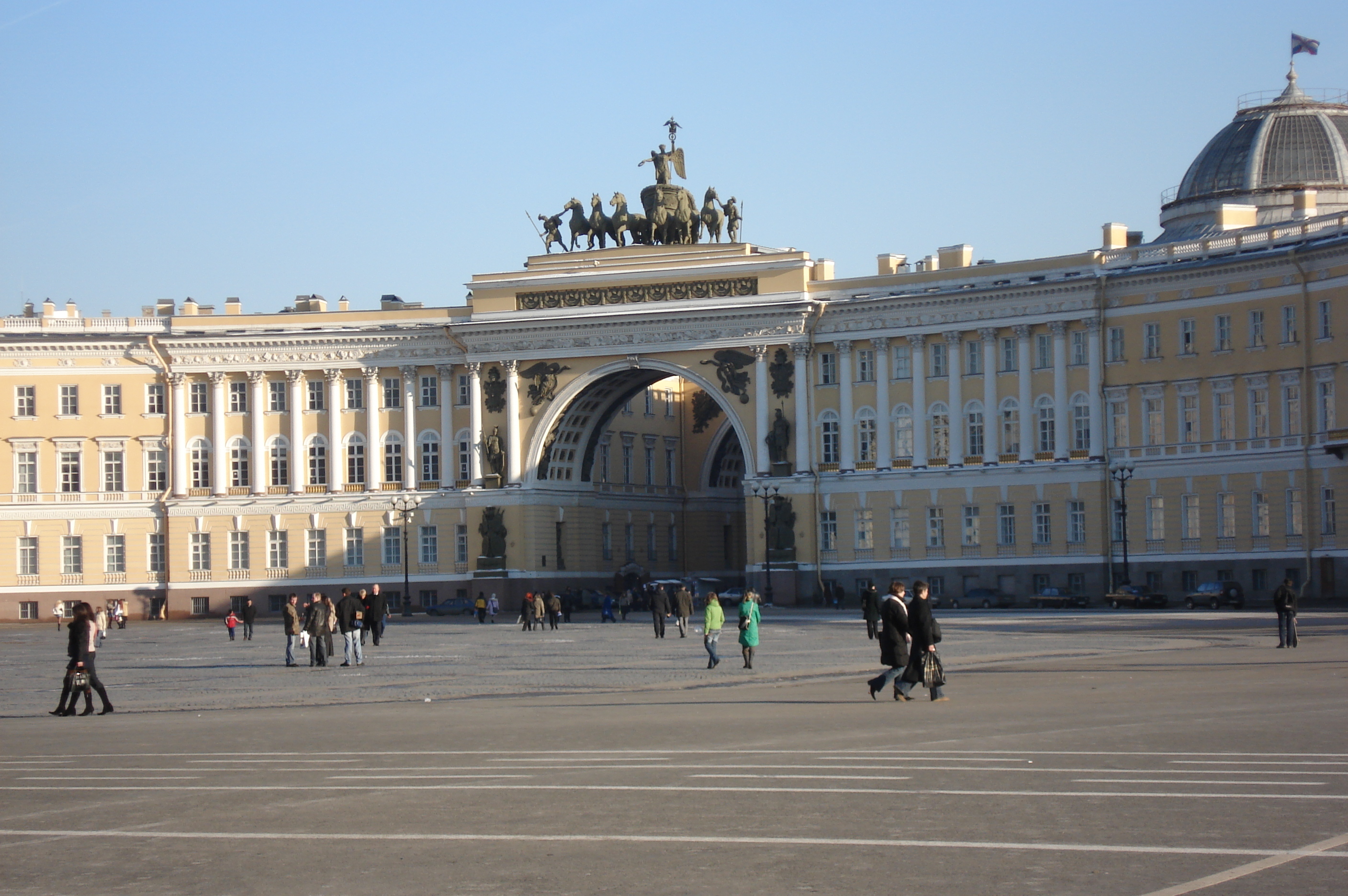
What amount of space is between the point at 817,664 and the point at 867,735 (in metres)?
17.2

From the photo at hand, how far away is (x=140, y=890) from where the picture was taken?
12039mm

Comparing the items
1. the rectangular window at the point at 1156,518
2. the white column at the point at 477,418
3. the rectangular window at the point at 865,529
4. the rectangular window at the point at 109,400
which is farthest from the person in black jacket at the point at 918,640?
the rectangular window at the point at 109,400

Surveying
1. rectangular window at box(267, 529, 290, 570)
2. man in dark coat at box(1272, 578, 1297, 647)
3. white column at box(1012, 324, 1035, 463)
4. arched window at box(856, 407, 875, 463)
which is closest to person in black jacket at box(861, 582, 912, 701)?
man in dark coat at box(1272, 578, 1297, 647)

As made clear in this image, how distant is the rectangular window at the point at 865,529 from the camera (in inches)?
3273

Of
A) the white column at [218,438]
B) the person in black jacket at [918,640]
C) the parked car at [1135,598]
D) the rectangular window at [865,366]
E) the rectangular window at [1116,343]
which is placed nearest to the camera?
the person in black jacket at [918,640]

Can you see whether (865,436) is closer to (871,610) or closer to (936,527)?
(936,527)

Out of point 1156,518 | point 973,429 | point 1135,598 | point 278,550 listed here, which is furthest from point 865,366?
point 278,550

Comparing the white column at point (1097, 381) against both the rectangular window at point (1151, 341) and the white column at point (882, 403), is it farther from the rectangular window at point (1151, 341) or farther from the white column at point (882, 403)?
the white column at point (882, 403)

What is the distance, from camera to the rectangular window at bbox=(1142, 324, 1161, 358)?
77.0 metres

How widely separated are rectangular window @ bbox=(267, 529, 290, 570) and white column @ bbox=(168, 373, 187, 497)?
4.64 meters

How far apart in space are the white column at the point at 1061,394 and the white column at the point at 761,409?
12.7 m

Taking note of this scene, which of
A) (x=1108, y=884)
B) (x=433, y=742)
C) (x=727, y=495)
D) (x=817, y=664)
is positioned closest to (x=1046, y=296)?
(x=727, y=495)

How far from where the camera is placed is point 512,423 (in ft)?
290

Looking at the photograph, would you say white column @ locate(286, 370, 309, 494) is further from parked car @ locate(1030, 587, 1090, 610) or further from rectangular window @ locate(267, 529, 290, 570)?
parked car @ locate(1030, 587, 1090, 610)
